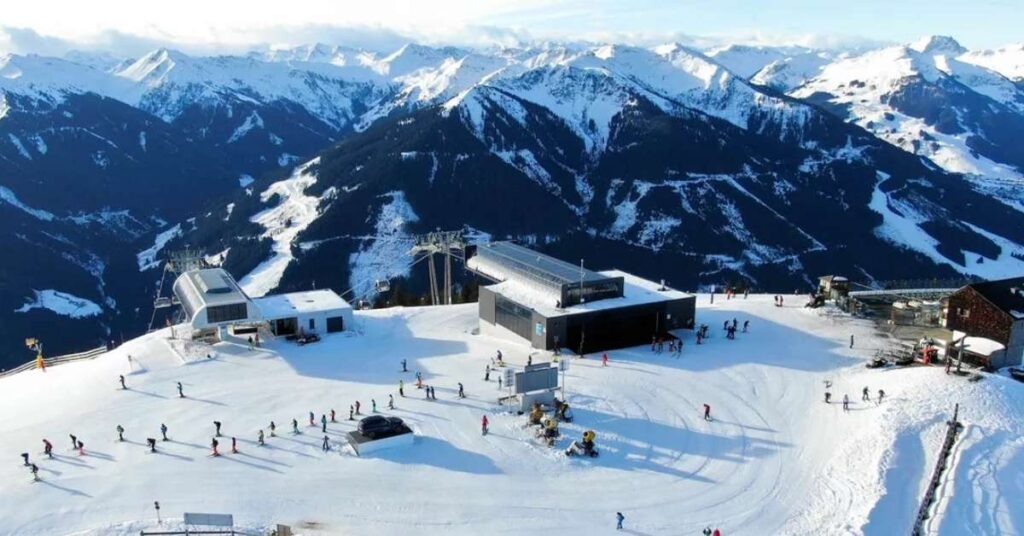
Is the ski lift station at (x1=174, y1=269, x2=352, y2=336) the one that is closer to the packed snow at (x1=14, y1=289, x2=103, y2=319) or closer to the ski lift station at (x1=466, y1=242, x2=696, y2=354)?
the ski lift station at (x1=466, y1=242, x2=696, y2=354)

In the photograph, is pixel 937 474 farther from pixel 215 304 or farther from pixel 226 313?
pixel 215 304

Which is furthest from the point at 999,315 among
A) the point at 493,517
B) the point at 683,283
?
the point at 683,283

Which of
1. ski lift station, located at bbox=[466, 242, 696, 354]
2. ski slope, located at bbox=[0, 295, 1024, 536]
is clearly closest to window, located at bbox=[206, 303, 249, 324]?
ski slope, located at bbox=[0, 295, 1024, 536]

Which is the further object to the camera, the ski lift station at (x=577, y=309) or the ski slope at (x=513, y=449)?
the ski lift station at (x=577, y=309)

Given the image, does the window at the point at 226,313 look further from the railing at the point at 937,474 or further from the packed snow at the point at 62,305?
the packed snow at the point at 62,305

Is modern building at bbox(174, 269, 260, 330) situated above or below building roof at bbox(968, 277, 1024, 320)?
below

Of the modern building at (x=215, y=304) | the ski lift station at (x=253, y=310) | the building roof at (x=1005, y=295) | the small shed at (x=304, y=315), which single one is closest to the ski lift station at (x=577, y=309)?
the small shed at (x=304, y=315)

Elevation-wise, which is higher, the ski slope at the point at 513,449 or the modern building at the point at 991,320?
the modern building at the point at 991,320

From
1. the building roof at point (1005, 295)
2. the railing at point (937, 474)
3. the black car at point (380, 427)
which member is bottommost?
the railing at point (937, 474)

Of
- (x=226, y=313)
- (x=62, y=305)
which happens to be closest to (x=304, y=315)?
(x=226, y=313)
